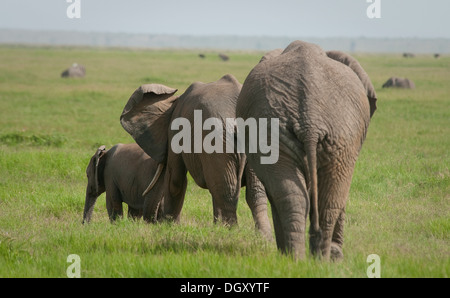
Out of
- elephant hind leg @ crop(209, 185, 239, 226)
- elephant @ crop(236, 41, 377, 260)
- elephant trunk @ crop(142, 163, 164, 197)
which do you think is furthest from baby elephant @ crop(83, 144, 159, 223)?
elephant @ crop(236, 41, 377, 260)

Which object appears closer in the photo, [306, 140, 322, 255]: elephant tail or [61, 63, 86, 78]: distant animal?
[306, 140, 322, 255]: elephant tail

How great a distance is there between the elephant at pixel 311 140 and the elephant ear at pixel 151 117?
9.68ft

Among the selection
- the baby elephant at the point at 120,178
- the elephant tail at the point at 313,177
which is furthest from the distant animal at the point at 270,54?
the baby elephant at the point at 120,178

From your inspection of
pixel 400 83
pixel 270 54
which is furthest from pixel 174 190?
pixel 400 83

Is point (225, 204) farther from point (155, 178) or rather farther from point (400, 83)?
point (400, 83)

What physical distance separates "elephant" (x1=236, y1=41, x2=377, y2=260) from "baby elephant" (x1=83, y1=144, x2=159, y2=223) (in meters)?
3.64

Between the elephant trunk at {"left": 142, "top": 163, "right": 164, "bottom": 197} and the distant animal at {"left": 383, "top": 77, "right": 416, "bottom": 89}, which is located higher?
the elephant trunk at {"left": 142, "top": 163, "right": 164, "bottom": 197}

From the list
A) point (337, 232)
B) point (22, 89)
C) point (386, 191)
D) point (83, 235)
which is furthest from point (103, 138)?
point (22, 89)

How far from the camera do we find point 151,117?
7.72 meters

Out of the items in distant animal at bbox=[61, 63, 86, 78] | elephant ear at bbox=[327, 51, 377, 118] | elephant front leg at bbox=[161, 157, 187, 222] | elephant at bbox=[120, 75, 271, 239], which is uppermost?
elephant ear at bbox=[327, 51, 377, 118]

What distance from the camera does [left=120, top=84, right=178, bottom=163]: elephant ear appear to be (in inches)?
301

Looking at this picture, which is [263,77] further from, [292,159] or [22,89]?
[22,89]

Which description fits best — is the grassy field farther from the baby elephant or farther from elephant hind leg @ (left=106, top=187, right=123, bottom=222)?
the baby elephant

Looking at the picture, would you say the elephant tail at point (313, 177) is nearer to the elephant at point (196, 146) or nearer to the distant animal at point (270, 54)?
the distant animal at point (270, 54)
